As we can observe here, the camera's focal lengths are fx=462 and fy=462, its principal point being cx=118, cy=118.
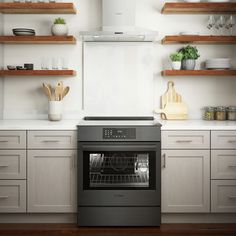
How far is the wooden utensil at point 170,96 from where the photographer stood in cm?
466

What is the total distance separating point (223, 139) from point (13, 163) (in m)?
1.81

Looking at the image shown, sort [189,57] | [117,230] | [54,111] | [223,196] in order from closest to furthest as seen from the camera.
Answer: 1. [117,230]
2. [223,196]
3. [54,111]
4. [189,57]

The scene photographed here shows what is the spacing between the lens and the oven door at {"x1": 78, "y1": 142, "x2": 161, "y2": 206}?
391cm

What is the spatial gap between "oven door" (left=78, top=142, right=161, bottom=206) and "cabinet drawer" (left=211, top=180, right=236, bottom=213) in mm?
487

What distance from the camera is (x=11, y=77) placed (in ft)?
15.3

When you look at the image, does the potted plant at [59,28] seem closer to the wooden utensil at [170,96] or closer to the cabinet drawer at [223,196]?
the wooden utensil at [170,96]

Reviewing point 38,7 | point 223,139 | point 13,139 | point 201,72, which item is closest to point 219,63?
point 201,72

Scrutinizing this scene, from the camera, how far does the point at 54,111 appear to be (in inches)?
173

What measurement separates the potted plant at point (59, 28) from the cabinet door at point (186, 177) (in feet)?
4.95

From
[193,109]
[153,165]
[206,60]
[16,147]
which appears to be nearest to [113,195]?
[153,165]

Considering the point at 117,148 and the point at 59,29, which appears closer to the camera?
the point at 117,148

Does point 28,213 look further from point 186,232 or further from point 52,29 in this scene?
point 52,29

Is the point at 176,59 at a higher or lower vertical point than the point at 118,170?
higher

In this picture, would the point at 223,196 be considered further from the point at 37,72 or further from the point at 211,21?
the point at 37,72
